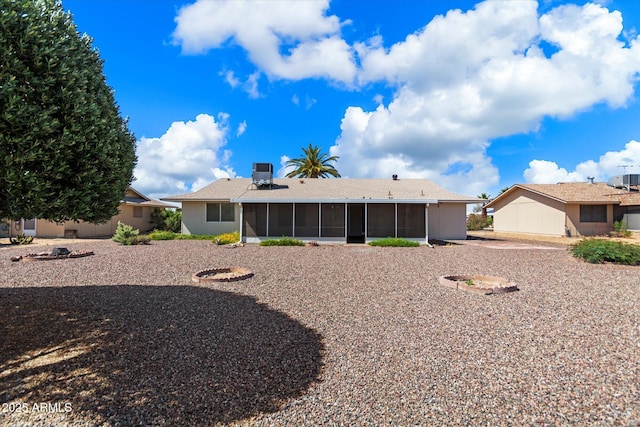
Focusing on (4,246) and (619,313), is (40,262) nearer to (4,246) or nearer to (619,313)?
(4,246)

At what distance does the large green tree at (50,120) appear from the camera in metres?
3.32

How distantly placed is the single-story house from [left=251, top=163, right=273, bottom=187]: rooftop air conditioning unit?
0.07 meters

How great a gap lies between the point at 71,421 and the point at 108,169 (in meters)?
2.89

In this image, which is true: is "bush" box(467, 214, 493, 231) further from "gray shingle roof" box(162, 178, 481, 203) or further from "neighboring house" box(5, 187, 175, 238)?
"neighboring house" box(5, 187, 175, 238)

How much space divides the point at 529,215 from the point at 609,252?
53.2 ft

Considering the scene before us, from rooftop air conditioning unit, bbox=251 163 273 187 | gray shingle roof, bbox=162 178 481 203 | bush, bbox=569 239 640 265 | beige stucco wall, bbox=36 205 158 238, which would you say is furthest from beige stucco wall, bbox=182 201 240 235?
bush, bbox=569 239 640 265

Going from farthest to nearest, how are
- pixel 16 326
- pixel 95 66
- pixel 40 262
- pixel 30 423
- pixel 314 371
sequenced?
1. pixel 40 262
2. pixel 16 326
3. pixel 95 66
4. pixel 314 371
5. pixel 30 423

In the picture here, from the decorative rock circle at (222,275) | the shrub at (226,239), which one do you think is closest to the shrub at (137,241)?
the shrub at (226,239)

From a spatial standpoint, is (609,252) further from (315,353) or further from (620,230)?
(620,230)

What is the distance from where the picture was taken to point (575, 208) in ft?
73.6

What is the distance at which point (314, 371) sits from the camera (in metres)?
3.70

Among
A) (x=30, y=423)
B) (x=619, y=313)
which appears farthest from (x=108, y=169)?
Result: (x=619, y=313)

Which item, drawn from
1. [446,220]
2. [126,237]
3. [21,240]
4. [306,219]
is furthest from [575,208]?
[21,240]

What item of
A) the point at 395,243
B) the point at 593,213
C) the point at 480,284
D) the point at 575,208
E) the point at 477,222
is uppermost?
the point at 575,208
